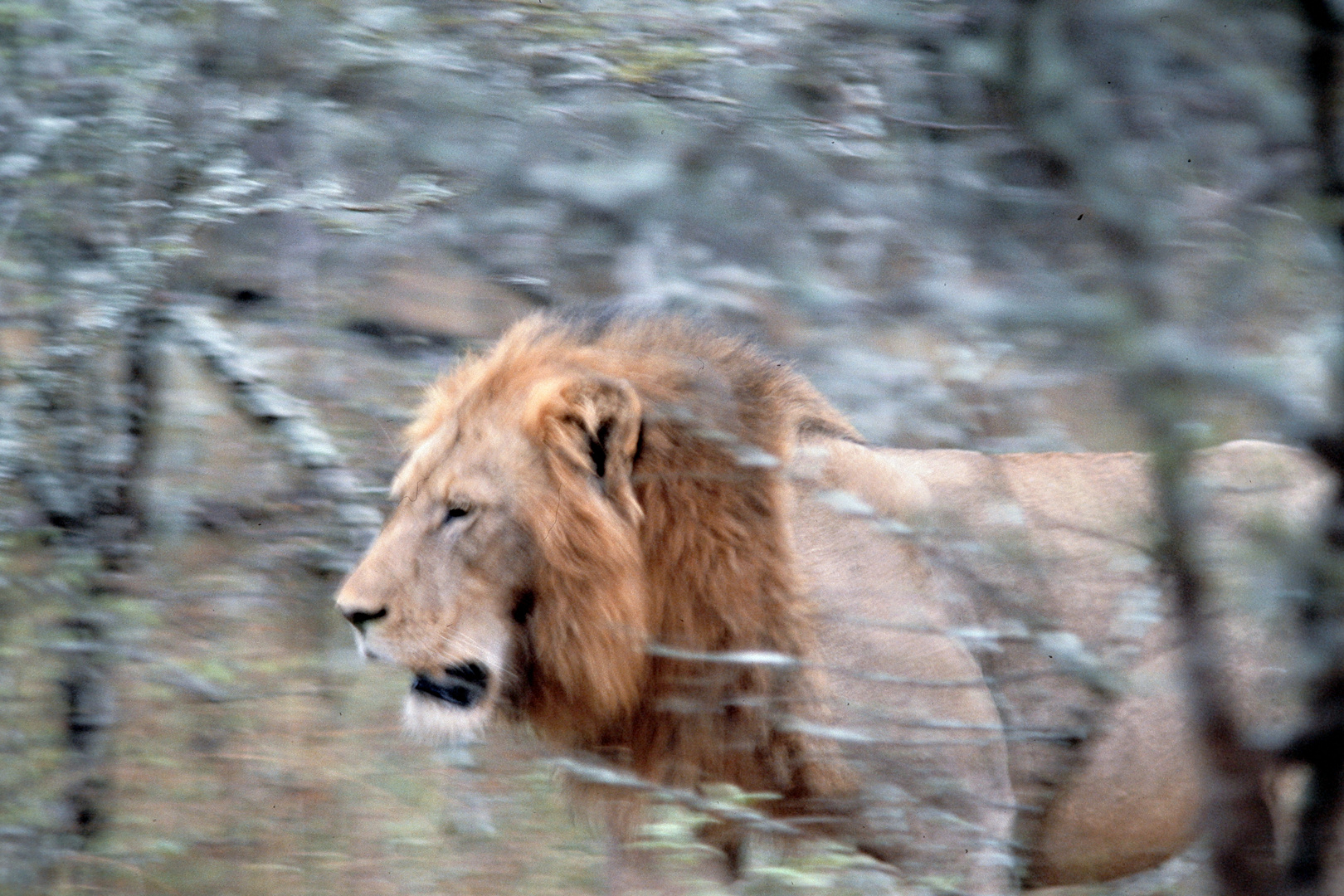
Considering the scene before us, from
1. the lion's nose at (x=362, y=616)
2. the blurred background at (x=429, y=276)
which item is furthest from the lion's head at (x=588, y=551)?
the blurred background at (x=429, y=276)

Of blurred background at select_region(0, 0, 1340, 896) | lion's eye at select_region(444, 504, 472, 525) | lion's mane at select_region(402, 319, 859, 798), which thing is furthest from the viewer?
lion's eye at select_region(444, 504, 472, 525)

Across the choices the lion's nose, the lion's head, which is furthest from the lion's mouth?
the lion's nose

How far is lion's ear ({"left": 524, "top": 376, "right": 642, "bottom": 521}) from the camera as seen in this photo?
3256 millimetres

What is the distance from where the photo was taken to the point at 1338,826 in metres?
1.23

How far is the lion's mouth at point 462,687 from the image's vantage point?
132 inches

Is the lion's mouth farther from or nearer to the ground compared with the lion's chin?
farther from the ground

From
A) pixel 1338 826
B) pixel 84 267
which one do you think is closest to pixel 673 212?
pixel 1338 826

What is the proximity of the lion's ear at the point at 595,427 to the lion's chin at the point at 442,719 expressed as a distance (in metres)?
0.63

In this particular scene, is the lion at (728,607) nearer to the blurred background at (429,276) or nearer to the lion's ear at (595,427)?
the lion's ear at (595,427)

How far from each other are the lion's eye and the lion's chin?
0.46 m

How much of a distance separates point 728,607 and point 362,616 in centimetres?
88

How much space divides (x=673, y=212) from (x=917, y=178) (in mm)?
370

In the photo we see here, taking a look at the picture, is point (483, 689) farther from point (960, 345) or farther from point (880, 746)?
point (960, 345)

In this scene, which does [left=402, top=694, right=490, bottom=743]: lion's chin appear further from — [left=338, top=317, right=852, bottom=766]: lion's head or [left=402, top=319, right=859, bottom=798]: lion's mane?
[left=402, top=319, right=859, bottom=798]: lion's mane
